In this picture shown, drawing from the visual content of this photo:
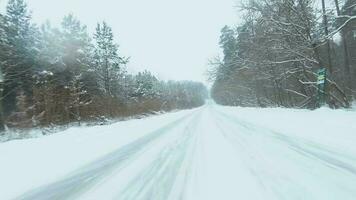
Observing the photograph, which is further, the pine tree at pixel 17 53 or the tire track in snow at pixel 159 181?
the pine tree at pixel 17 53

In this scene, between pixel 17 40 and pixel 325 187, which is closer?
pixel 325 187

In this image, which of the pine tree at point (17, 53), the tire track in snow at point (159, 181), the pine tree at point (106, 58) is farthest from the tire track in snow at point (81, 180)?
the pine tree at point (106, 58)

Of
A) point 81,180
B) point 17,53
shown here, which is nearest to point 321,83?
point 81,180

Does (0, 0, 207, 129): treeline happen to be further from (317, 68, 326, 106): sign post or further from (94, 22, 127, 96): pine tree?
(317, 68, 326, 106): sign post

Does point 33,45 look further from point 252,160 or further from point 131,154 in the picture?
point 252,160

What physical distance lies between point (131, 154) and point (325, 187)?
220 inches

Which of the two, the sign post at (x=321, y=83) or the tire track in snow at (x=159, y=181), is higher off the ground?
the sign post at (x=321, y=83)

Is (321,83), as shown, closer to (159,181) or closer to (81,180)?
(159,181)

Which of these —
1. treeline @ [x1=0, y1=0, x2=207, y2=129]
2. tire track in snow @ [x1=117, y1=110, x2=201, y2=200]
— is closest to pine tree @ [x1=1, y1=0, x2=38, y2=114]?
treeline @ [x1=0, y1=0, x2=207, y2=129]

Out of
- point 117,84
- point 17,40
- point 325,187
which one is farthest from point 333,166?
point 117,84

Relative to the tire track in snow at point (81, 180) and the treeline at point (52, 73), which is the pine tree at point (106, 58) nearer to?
the treeline at point (52, 73)

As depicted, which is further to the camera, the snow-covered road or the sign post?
the sign post

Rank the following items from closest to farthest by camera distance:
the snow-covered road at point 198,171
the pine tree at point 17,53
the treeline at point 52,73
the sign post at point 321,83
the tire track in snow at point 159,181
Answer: the snow-covered road at point 198,171
the tire track in snow at point 159,181
the sign post at point 321,83
the treeline at point 52,73
the pine tree at point 17,53

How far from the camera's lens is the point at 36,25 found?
37500 millimetres
